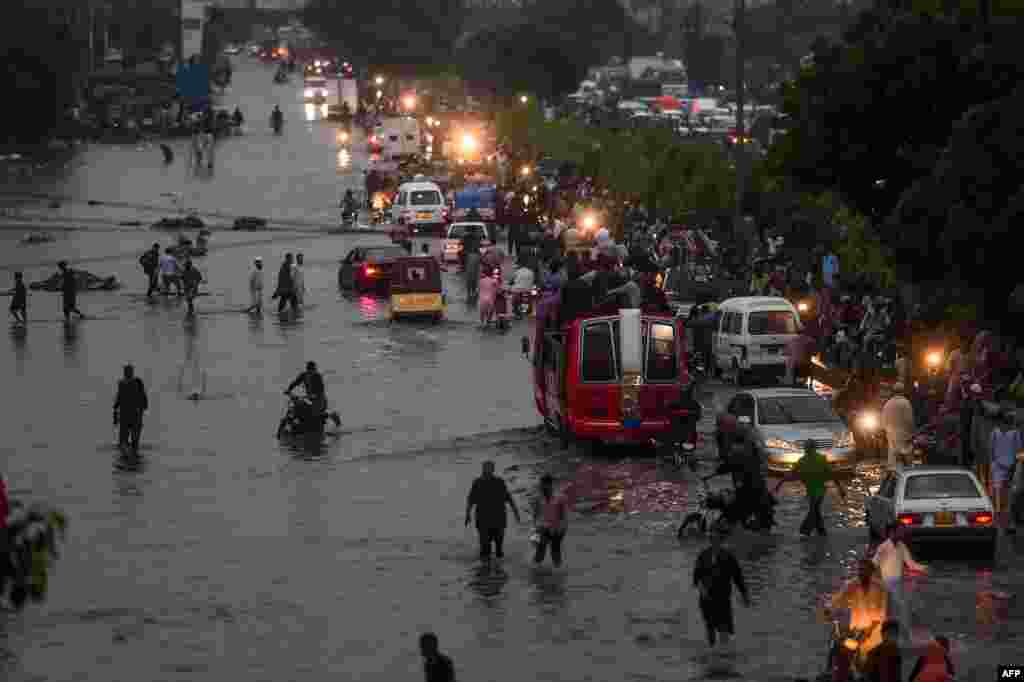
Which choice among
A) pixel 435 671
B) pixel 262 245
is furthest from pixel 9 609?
pixel 262 245

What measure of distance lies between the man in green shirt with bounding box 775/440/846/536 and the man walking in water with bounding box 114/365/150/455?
1044cm

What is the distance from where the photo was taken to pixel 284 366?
43094 mm

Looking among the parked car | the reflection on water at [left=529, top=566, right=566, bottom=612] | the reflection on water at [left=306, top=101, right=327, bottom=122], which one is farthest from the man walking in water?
the reflection on water at [left=306, top=101, right=327, bottom=122]

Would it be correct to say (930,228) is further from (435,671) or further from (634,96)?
(634,96)

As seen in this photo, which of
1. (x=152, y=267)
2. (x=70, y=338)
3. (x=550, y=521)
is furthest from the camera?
(x=152, y=267)

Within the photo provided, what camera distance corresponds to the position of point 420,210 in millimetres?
72250

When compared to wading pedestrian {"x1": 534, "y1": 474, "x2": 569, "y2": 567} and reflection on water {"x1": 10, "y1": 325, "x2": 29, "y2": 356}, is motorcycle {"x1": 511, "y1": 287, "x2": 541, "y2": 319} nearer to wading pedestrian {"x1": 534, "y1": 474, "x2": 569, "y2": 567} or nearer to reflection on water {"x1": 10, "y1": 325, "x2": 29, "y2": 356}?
reflection on water {"x1": 10, "y1": 325, "x2": 29, "y2": 356}

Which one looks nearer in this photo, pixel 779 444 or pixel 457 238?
pixel 779 444

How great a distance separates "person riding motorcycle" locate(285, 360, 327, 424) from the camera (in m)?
35.0

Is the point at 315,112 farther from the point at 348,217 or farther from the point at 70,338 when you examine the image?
the point at 70,338

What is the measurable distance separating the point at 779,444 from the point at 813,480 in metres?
5.02

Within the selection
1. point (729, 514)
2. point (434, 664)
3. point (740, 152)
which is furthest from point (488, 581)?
point (740, 152)

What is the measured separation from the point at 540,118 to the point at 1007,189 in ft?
292

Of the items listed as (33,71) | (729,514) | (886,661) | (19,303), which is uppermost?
(33,71)
